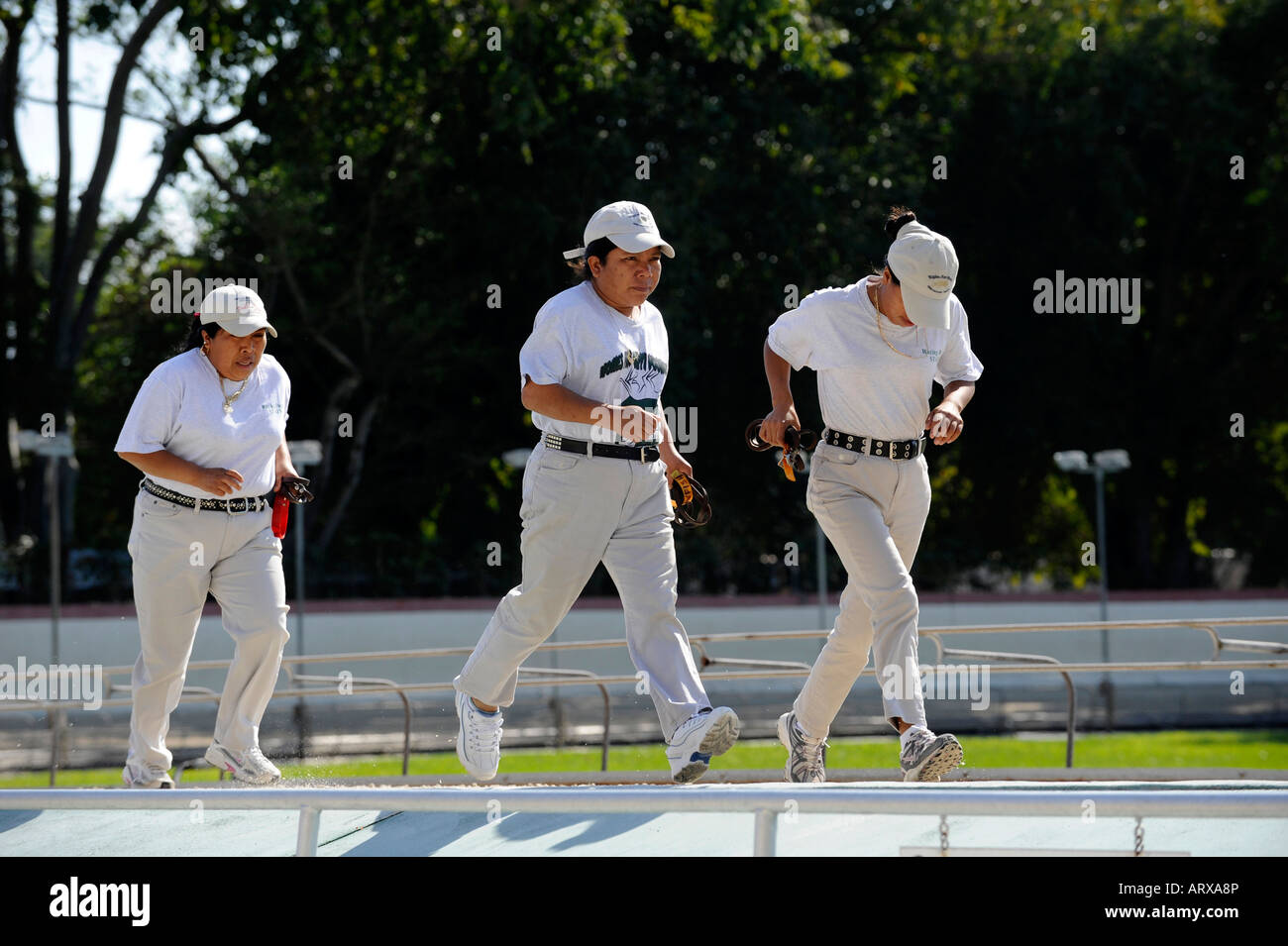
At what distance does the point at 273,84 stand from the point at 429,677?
9.36 m

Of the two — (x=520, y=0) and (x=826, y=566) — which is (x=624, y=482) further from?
(x=826, y=566)

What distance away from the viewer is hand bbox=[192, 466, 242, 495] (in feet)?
18.2

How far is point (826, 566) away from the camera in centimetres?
2936

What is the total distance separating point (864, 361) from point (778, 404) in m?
0.34

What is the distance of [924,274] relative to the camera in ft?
17.3

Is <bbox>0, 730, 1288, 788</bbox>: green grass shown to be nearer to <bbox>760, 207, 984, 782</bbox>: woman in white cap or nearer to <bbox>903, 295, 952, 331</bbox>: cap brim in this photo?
<bbox>760, 207, 984, 782</bbox>: woman in white cap

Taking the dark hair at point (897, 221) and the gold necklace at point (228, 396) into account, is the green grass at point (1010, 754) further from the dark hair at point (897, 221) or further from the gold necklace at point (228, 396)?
the dark hair at point (897, 221)

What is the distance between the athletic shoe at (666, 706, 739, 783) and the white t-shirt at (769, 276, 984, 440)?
1.09m

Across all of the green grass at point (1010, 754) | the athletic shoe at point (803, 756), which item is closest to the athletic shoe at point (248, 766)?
the athletic shoe at point (803, 756)

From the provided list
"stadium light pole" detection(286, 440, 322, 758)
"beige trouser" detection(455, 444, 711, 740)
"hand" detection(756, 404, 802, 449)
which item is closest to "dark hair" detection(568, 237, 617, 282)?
"beige trouser" detection(455, 444, 711, 740)

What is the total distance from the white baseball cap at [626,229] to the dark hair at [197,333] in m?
1.37

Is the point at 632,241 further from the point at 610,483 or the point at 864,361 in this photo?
the point at 864,361

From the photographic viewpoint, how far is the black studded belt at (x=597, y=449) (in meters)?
5.15
